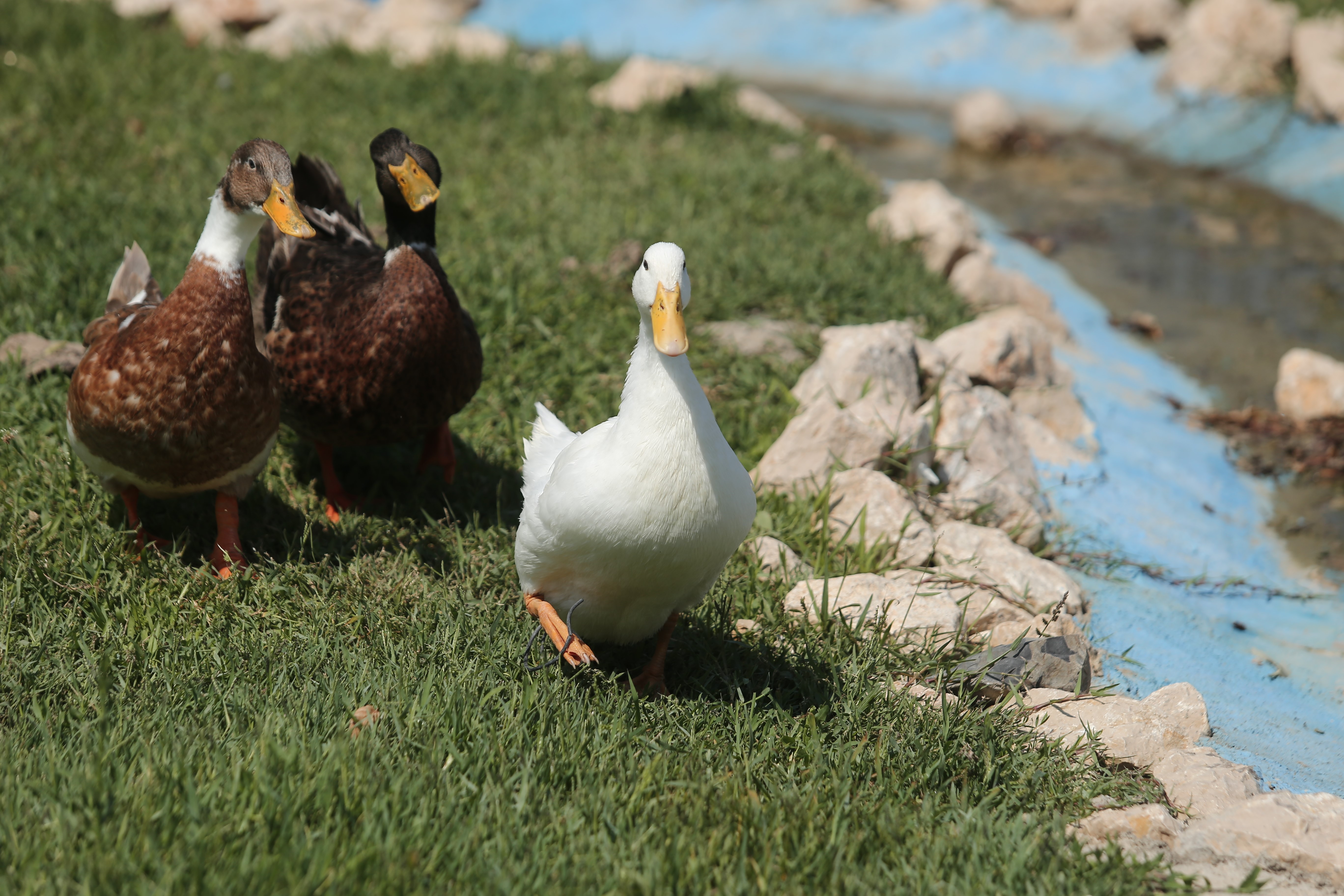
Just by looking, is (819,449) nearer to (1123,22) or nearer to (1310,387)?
(1310,387)

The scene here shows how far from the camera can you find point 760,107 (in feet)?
30.2

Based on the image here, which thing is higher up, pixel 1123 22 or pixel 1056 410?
pixel 1123 22

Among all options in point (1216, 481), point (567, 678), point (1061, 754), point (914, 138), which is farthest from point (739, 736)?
point (914, 138)

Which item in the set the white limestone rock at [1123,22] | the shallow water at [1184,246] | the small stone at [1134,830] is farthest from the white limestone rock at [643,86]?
the small stone at [1134,830]

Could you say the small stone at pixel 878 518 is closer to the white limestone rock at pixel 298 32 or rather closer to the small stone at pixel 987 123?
the small stone at pixel 987 123

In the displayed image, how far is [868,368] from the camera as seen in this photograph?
4406 millimetres

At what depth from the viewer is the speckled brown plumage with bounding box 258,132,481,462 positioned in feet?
12.0

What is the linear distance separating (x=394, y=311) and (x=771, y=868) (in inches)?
88.7

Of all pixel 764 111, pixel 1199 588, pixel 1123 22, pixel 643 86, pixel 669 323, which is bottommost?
pixel 1199 588

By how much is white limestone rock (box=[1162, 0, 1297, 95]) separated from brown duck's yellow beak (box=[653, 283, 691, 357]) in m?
8.88

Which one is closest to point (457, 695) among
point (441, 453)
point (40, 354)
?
point (441, 453)

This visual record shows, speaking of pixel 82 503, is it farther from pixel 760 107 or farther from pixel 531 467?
pixel 760 107

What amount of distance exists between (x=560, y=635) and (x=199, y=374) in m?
1.32

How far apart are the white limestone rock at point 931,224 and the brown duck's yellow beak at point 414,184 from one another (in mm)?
3468
